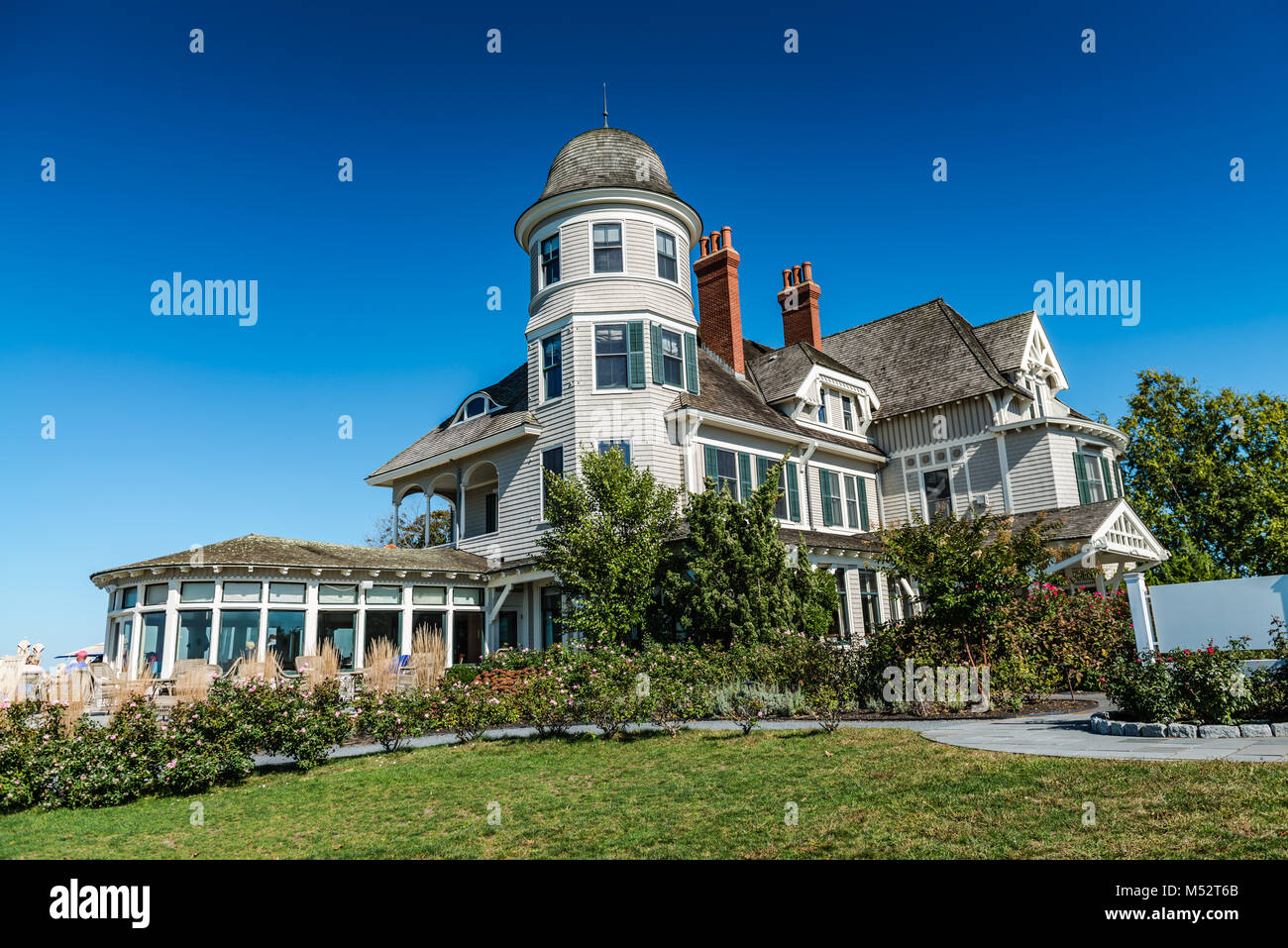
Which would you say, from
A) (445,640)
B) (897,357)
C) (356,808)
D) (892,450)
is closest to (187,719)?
(356,808)

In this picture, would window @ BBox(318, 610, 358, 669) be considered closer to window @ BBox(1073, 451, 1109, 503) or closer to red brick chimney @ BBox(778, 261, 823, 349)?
red brick chimney @ BBox(778, 261, 823, 349)

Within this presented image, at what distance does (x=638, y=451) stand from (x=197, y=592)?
10.6 metres

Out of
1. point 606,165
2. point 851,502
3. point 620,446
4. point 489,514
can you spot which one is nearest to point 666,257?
point 606,165

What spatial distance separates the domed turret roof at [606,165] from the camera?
22078 millimetres

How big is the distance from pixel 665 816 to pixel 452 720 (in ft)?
20.6

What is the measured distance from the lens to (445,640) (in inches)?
833

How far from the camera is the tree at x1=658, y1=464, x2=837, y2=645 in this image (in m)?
15.4

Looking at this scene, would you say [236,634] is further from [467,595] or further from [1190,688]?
[1190,688]

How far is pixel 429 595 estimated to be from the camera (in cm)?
2116

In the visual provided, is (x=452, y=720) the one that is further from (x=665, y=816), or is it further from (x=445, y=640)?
(x=445, y=640)

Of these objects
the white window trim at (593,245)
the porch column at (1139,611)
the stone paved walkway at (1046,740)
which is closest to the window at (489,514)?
the white window trim at (593,245)
